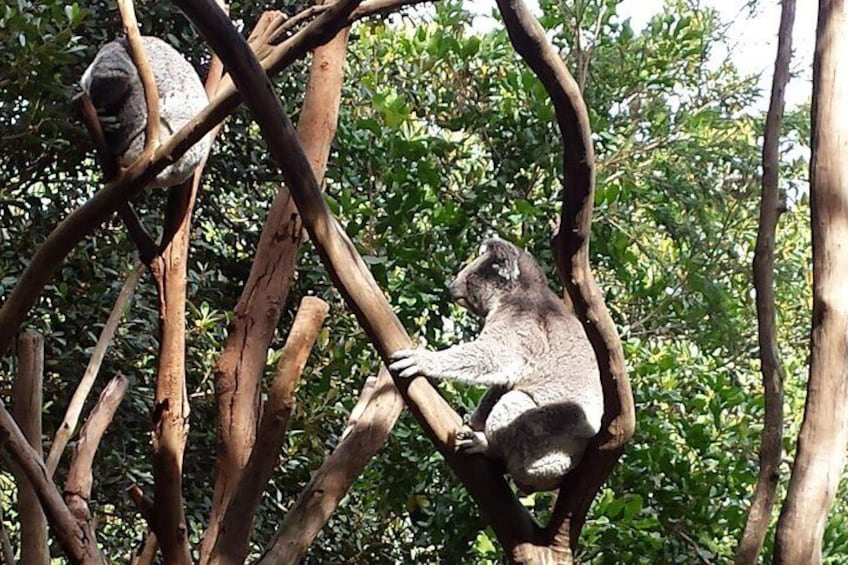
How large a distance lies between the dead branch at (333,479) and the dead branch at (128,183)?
0.61 m

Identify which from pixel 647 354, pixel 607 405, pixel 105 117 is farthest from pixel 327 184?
pixel 607 405

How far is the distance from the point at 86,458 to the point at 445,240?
140cm

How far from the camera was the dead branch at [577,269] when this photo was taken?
1438 millimetres

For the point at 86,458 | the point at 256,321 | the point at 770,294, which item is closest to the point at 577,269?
the point at 770,294

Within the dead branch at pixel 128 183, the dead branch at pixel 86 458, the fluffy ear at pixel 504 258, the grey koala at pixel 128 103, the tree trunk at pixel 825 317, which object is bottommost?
the tree trunk at pixel 825 317

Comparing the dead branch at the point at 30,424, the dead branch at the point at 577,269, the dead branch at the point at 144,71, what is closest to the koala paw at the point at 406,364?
the dead branch at the point at 577,269

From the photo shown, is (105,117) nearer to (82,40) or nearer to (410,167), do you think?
(82,40)

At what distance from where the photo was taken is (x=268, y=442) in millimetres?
2088

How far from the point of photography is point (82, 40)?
10.8 ft

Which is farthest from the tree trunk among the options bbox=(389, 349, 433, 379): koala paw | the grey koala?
the grey koala

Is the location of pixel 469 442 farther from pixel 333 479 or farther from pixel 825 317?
pixel 825 317

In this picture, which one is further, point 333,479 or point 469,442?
point 333,479

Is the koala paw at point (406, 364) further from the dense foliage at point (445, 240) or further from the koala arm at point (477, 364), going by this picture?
the dense foliage at point (445, 240)

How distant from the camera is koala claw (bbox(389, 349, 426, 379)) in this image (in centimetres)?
174
